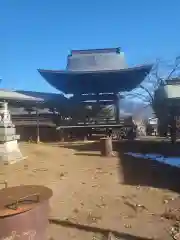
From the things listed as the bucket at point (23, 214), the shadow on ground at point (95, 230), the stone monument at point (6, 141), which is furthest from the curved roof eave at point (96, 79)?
the bucket at point (23, 214)

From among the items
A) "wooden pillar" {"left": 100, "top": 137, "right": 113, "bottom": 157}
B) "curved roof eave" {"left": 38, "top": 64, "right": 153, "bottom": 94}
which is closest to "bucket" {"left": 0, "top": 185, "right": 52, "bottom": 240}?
"wooden pillar" {"left": 100, "top": 137, "right": 113, "bottom": 157}

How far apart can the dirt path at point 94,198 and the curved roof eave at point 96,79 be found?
10528 millimetres

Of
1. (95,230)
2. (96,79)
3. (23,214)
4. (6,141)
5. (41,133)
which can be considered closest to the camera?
(23,214)

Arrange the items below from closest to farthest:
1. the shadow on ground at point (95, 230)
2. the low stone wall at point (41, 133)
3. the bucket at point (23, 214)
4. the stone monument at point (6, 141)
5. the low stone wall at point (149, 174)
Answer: the bucket at point (23, 214) < the shadow on ground at point (95, 230) < the low stone wall at point (149, 174) < the stone monument at point (6, 141) < the low stone wall at point (41, 133)

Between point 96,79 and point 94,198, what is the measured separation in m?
15.3

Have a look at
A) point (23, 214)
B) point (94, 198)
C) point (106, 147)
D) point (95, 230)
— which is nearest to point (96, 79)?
point (106, 147)

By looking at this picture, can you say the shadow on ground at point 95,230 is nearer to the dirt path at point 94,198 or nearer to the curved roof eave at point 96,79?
the dirt path at point 94,198

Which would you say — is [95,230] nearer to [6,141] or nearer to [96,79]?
[6,141]

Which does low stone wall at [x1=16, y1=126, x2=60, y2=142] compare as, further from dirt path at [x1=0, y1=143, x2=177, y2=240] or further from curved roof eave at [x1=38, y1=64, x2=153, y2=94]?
dirt path at [x1=0, y1=143, x2=177, y2=240]

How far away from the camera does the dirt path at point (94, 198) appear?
16.6 feet

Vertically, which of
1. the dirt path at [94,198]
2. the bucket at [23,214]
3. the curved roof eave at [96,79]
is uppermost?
the curved roof eave at [96,79]

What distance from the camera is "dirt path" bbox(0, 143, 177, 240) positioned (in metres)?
5.06

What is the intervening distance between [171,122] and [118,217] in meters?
12.9

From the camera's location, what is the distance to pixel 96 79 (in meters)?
21.3
